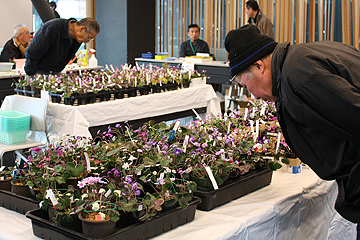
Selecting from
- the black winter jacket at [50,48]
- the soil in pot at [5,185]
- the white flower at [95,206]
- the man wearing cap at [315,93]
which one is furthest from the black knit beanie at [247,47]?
the black winter jacket at [50,48]

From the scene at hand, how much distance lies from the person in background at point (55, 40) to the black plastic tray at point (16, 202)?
289 centimetres

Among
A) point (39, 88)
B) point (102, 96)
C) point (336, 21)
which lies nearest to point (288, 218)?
point (102, 96)

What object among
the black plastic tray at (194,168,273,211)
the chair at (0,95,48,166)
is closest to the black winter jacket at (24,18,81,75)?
the chair at (0,95,48,166)

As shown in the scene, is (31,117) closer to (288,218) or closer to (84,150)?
(84,150)

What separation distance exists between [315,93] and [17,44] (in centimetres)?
574

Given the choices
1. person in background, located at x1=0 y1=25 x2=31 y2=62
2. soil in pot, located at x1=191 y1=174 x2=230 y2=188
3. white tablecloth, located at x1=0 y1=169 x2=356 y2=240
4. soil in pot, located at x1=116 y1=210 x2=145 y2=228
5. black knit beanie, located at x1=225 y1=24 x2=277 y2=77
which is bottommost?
white tablecloth, located at x1=0 y1=169 x2=356 y2=240

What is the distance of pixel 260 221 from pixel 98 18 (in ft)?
28.4

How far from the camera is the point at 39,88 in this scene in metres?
3.65

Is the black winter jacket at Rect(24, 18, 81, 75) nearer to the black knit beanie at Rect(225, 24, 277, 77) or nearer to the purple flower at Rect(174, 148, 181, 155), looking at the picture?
the purple flower at Rect(174, 148, 181, 155)

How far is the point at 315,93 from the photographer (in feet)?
3.53

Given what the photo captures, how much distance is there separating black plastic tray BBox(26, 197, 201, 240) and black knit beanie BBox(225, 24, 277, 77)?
527 millimetres

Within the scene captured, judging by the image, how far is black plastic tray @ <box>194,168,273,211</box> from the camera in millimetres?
1469

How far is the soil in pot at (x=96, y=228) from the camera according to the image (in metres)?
1.12

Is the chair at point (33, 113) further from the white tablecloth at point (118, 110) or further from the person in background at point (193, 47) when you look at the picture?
the person in background at point (193, 47)
